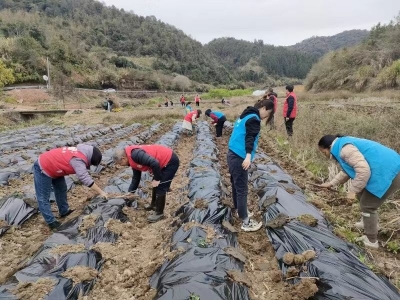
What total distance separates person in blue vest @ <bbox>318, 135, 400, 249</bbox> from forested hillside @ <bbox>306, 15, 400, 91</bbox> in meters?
19.1

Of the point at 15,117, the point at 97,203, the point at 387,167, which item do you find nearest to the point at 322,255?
the point at 387,167

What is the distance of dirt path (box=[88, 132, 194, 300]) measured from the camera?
2461 mm

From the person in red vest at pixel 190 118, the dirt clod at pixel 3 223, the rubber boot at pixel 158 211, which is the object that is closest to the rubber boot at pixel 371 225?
the rubber boot at pixel 158 211

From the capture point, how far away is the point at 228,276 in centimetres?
227

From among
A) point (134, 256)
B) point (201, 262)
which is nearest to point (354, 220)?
point (201, 262)

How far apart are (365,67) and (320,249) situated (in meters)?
24.8

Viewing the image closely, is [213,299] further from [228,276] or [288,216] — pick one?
[288,216]

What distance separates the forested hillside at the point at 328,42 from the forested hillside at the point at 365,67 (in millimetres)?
93547

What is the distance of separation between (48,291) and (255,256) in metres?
1.91

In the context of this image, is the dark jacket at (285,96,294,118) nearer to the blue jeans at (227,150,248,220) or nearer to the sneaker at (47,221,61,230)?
the blue jeans at (227,150,248,220)

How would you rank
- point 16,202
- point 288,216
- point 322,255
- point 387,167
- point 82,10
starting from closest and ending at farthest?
point 322,255 < point 387,167 < point 288,216 < point 16,202 < point 82,10

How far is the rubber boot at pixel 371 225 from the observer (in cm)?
298

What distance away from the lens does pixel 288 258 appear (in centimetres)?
255

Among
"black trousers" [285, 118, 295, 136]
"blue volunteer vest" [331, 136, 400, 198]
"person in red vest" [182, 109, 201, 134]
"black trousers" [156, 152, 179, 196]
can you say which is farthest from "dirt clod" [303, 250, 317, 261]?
"person in red vest" [182, 109, 201, 134]
